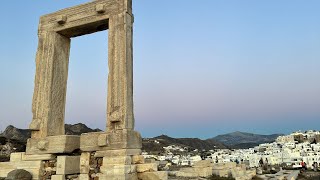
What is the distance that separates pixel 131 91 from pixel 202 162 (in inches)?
417

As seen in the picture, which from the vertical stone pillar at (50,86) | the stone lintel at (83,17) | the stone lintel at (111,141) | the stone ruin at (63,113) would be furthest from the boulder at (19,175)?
the stone lintel at (83,17)

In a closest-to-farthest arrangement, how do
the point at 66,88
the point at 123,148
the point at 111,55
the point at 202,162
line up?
the point at 123,148 → the point at 111,55 → the point at 66,88 → the point at 202,162

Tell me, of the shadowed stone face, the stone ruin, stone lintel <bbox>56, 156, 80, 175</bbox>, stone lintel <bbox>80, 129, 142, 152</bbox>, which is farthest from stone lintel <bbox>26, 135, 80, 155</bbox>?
stone lintel <bbox>80, 129, 142, 152</bbox>

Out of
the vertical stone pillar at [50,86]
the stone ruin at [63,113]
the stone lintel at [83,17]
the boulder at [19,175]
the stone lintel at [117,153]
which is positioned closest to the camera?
the stone lintel at [117,153]

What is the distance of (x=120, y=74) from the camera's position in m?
7.46

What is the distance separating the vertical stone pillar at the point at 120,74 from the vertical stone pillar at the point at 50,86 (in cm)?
206

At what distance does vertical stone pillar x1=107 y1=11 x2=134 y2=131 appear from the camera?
720 cm

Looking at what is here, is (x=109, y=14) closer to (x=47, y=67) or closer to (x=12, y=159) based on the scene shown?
(x=47, y=67)

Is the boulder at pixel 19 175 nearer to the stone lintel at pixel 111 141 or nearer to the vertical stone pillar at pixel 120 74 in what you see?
the stone lintel at pixel 111 141

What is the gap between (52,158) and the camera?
776 cm

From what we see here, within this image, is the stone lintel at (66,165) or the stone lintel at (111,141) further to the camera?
the stone lintel at (66,165)

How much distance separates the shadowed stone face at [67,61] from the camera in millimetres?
7371

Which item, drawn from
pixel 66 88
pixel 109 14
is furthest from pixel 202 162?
pixel 109 14

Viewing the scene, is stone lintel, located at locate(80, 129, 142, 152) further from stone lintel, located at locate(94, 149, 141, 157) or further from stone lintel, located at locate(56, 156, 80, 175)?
stone lintel, located at locate(56, 156, 80, 175)
